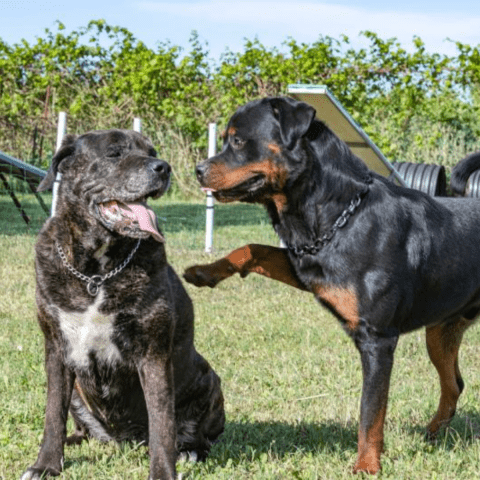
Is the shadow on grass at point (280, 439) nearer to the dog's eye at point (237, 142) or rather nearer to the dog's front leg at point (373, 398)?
the dog's front leg at point (373, 398)

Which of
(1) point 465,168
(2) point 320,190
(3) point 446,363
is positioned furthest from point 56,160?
(1) point 465,168

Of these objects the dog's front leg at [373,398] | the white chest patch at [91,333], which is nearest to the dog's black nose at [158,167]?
the white chest patch at [91,333]

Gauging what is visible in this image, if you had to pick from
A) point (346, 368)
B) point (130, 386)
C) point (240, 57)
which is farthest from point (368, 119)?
point (130, 386)

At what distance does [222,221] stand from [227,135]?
1032 centimetres

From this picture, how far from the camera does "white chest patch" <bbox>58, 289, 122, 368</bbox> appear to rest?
3.44 m

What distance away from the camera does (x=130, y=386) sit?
11.8 ft

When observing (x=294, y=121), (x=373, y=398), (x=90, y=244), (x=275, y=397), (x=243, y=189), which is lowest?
(x=275, y=397)

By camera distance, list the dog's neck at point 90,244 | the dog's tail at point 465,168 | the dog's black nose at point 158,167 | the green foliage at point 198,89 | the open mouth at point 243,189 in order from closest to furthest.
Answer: the dog's neck at point 90,244 < the dog's black nose at point 158,167 < the open mouth at point 243,189 < the dog's tail at point 465,168 < the green foliage at point 198,89

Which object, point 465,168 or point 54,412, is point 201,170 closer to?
point 54,412

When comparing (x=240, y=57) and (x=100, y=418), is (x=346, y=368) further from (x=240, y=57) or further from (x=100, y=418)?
(x=240, y=57)

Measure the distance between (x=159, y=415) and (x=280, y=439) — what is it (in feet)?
3.02

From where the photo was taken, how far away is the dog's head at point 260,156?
3762 millimetres

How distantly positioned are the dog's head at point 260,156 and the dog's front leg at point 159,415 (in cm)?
89

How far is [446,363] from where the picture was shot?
4379 mm
